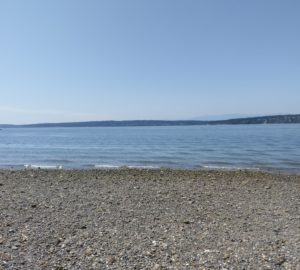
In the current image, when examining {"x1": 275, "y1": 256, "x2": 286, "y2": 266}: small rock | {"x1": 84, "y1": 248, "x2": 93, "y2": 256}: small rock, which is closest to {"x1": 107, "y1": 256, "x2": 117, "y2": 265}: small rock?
{"x1": 84, "y1": 248, "x2": 93, "y2": 256}: small rock

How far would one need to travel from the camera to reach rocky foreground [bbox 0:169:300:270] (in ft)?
24.1

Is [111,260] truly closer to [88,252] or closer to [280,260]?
[88,252]

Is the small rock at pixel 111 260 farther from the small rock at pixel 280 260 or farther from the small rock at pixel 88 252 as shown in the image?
the small rock at pixel 280 260

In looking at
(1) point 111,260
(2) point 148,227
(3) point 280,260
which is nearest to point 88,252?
(1) point 111,260

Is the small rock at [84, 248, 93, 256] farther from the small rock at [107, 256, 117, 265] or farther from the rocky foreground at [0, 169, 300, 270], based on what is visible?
the small rock at [107, 256, 117, 265]

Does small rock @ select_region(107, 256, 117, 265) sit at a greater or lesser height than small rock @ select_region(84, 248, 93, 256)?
lesser

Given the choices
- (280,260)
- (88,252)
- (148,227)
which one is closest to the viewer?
(280,260)

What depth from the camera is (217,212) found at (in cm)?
1176

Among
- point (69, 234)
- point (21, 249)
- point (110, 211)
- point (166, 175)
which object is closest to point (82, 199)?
point (110, 211)

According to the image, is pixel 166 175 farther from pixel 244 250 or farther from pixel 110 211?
pixel 244 250

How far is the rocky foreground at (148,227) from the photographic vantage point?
7344 mm

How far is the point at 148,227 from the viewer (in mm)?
9828

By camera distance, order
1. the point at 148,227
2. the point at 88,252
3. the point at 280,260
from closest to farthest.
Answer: the point at 280,260 → the point at 88,252 → the point at 148,227

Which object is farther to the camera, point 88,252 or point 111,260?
point 88,252
